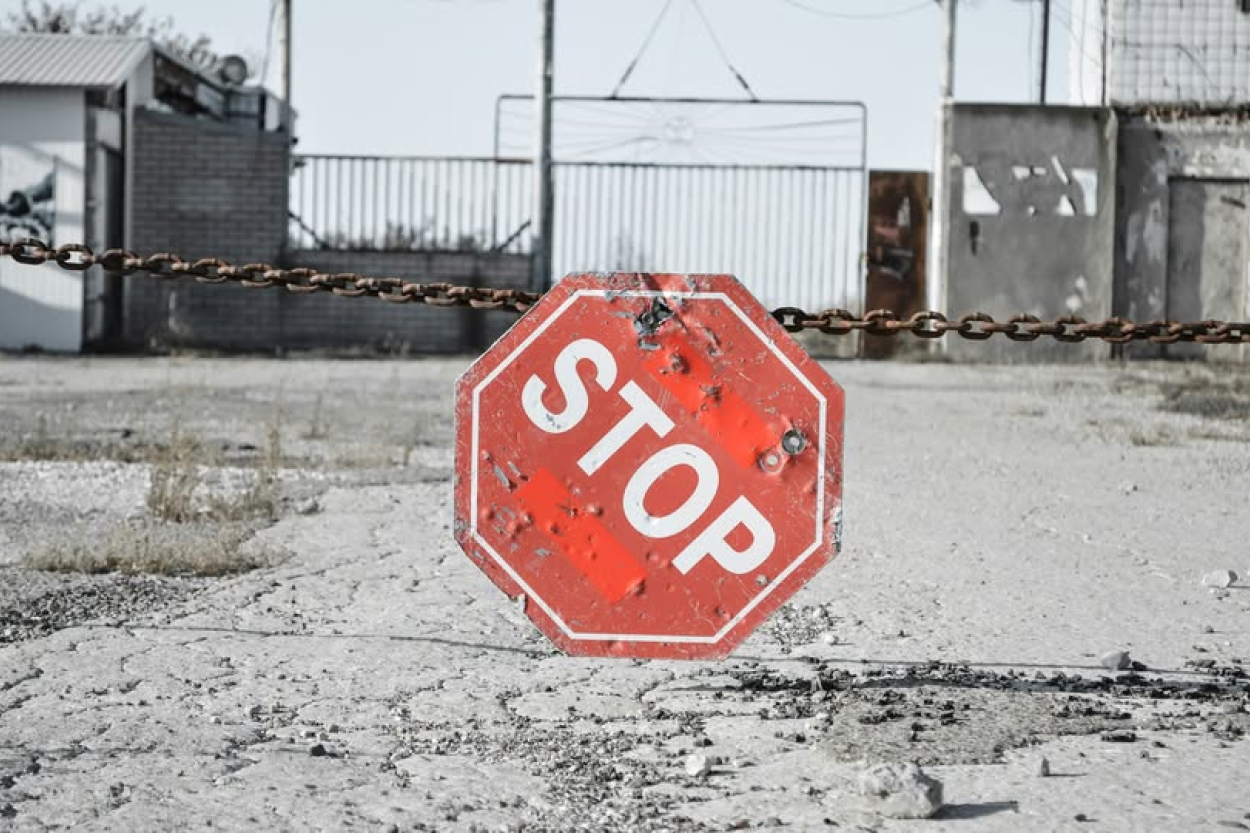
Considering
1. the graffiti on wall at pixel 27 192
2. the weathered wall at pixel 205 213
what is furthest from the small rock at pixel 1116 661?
the weathered wall at pixel 205 213

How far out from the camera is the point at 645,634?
4.61 m

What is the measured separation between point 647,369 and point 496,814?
128cm

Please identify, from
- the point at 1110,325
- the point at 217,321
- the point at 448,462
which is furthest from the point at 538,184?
the point at 1110,325

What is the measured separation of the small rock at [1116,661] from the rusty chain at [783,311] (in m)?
0.85

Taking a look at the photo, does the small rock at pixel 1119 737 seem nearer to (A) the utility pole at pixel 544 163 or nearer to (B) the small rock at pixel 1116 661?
(B) the small rock at pixel 1116 661

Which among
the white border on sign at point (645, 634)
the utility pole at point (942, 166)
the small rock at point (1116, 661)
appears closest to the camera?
the white border on sign at point (645, 634)

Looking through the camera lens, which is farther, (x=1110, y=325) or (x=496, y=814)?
(x=1110, y=325)

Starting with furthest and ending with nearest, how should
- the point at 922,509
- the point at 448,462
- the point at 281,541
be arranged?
1. the point at 448,462
2. the point at 922,509
3. the point at 281,541

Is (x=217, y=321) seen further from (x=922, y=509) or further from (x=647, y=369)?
(x=647, y=369)

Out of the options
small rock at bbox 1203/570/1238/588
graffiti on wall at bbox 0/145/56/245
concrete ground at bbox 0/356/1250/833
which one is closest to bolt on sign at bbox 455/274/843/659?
concrete ground at bbox 0/356/1250/833

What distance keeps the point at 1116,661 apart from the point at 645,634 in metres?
1.44

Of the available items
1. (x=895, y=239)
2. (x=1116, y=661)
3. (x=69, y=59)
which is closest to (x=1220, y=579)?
(x=1116, y=661)

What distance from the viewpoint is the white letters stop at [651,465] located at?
4.59 metres

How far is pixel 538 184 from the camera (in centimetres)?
2744
